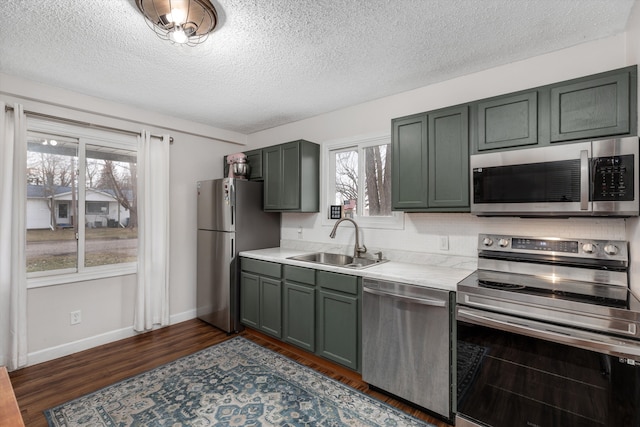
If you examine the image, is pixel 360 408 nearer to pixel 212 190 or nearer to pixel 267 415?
pixel 267 415

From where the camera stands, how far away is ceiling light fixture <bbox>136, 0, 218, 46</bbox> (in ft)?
5.22

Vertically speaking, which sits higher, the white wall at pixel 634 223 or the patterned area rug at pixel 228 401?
the white wall at pixel 634 223

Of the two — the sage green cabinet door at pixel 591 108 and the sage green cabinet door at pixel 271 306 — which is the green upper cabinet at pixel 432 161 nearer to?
the sage green cabinet door at pixel 591 108

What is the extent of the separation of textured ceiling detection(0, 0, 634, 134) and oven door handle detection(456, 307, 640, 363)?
1.78m

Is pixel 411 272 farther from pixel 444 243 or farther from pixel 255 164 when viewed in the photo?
pixel 255 164

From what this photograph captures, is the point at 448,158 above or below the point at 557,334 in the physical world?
above

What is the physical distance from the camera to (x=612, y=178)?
1.66 m

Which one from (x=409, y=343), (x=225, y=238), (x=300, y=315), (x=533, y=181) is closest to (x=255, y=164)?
(x=225, y=238)

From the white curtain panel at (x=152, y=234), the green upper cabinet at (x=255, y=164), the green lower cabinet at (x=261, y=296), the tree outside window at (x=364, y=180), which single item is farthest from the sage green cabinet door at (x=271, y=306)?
the green upper cabinet at (x=255, y=164)

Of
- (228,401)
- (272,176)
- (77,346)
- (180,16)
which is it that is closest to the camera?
(180,16)

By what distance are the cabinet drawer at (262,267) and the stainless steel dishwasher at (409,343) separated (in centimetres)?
105

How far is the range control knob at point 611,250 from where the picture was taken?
5.93 ft

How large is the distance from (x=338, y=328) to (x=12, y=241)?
2873 millimetres

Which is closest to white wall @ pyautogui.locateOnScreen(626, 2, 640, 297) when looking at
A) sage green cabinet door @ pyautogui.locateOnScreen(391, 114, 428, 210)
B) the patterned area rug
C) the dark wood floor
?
sage green cabinet door @ pyautogui.locateOnScreen(391, 114, 428, 210)
